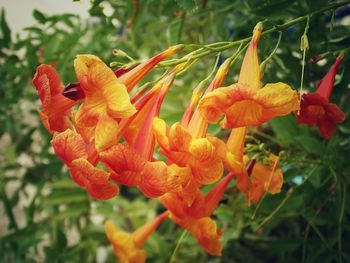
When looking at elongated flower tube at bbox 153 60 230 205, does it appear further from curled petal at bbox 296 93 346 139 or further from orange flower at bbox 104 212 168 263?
orange flower at bbox 104 212 168 263

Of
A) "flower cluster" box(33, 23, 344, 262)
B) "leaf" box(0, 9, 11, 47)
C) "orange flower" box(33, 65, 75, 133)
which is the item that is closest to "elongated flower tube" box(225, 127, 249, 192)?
"flower cluster" box(33, 23, 344, 262)

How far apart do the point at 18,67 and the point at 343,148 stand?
1.25 m

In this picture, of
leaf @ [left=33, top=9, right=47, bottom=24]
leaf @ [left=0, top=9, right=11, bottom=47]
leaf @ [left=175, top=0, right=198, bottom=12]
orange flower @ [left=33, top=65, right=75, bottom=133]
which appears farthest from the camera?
leaf @ [left=0, top=9, right=11, bottom=47]

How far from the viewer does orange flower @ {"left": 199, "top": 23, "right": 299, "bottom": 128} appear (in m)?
0.59

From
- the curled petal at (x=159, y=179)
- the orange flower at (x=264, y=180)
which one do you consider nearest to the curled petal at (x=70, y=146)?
the curled petal at (x=159, y=179)

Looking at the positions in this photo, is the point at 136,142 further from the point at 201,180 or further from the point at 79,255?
the point at 79,255

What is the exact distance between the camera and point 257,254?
201 cm

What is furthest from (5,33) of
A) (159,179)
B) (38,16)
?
(159,179)

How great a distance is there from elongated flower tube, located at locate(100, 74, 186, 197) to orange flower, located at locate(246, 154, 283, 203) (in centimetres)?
26

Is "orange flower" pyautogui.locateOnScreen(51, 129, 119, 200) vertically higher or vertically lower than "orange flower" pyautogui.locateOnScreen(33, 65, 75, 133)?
lower

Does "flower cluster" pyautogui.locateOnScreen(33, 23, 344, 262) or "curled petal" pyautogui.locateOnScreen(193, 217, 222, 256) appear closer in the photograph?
"flower cluster" pyautogui.locateOnScreen(33, 23, 344, 262)

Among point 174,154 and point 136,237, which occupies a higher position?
point 174,154

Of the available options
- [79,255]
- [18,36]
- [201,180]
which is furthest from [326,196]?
[18,36]

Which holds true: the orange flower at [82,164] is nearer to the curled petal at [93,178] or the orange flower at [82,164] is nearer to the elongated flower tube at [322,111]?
the curled petal at [93,178]
